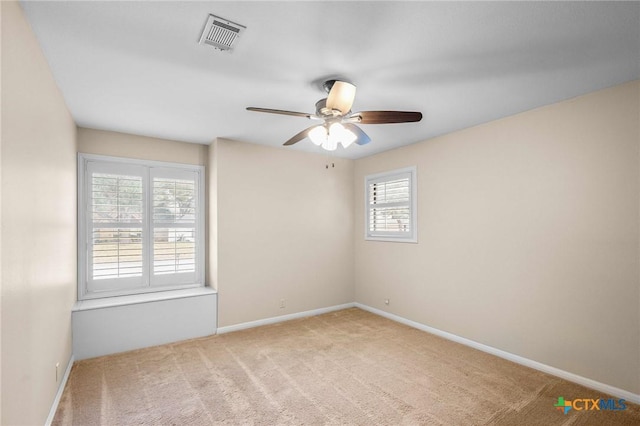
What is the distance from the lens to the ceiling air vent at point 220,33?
1742mm

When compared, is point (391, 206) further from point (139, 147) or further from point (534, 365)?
Answer: point (139, 147)

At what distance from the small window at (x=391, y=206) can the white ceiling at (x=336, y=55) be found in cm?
141

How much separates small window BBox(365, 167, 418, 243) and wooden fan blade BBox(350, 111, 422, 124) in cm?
200

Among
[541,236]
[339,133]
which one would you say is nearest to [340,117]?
[339,133]

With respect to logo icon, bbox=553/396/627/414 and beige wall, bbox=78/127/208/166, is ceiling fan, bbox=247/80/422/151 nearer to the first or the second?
beige wall, bbox=78/127/208/166

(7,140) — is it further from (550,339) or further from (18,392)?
(550,339)

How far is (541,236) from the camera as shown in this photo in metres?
3.00

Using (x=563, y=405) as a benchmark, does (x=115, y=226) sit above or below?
above

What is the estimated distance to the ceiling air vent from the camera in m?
1.74

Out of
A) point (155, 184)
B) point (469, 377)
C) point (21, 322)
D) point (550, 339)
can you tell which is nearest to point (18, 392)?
point (21, 322)

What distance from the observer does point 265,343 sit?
3678 mm

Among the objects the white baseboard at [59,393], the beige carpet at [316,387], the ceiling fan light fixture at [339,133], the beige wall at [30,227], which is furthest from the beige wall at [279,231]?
the ceiling fan light fixture at [339,133]

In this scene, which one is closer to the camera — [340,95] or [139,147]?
[340,95]

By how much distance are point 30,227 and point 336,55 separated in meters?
2.10
